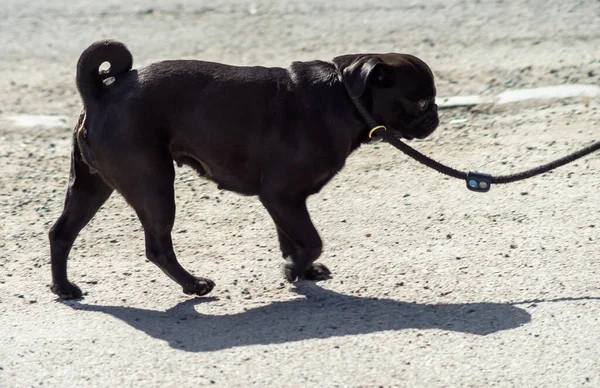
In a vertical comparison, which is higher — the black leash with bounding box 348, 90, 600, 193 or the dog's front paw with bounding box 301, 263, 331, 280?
the black leash with bounding box 348, 90, 600, 193

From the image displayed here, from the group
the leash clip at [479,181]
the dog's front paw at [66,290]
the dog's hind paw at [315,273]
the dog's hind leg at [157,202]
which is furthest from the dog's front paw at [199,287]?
the leash clip at [479,181]

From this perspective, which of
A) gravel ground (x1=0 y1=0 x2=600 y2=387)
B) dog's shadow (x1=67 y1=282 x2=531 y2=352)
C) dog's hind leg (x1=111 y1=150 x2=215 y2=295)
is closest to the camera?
gravel ground (x1=0 y1=0 x2=600 y2=387)

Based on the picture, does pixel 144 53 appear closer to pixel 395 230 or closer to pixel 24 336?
pixel 395 230

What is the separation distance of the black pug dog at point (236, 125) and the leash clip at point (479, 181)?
37cm

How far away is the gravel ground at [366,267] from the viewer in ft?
15.5

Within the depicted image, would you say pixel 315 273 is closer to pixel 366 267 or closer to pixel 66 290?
pixel 366 267

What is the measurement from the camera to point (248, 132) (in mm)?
5453

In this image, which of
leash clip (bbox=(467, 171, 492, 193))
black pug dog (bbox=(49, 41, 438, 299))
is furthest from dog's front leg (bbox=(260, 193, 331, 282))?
leash clip (bbox=(467, 171, 492, 193))

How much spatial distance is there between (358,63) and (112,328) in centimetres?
202

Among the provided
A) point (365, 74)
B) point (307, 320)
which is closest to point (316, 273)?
point (307, 320)

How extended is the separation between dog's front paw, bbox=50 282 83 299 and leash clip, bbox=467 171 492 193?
7.93ft

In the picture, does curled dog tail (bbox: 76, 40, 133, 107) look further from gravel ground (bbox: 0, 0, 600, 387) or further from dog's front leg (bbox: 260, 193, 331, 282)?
gravel ground (bbox: 0, 0, 600, 387)

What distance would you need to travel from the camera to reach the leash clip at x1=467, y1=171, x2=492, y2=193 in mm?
5589

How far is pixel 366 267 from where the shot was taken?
597 centimetres
